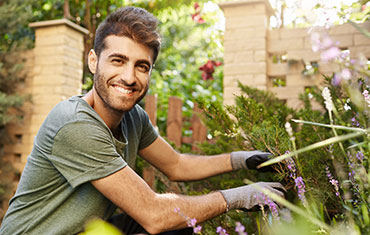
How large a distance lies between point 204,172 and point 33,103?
2564 mm

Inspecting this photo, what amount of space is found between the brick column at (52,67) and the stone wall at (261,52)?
171cm

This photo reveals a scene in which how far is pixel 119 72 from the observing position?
6.53 feet

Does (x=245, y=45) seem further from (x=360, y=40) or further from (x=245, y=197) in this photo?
(x=245, y=197)

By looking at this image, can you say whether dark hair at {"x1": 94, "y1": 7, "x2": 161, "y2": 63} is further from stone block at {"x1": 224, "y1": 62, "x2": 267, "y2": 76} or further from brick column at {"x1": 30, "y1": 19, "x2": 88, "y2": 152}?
brick column at {"x1": 30, "y1": 19, "x2": 88, "y2": 152}

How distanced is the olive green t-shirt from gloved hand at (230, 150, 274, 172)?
2.08 ft

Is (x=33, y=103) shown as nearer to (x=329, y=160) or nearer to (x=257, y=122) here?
(x=257, y=122)

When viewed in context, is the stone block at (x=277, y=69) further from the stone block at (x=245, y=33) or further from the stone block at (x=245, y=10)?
the stone block at (x=245, y=10)

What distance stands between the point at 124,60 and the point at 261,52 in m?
1.67

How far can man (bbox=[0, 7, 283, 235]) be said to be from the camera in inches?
64.1

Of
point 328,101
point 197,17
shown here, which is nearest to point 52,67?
point 197,17

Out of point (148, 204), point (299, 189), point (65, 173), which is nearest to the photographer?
point (299, 189)

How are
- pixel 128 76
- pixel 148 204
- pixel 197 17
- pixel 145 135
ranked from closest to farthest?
pixel 148 204 < pixel 128 76 < pixel 145 135 < pixel 197 17

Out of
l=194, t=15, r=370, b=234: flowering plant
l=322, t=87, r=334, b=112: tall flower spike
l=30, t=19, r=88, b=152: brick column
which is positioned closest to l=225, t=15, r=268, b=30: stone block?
Answer: l=194, t=15, r=370, b=234: flowering plant

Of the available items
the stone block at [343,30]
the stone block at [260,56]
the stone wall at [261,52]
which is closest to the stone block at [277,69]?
the stone wall at [261,52]
